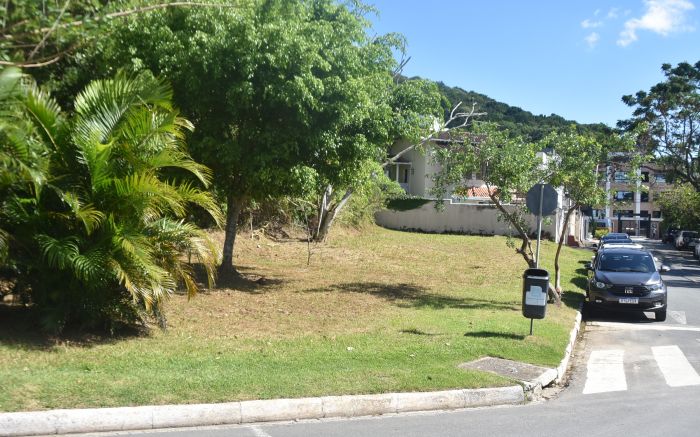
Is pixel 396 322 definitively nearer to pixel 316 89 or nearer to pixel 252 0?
pixel 316 89

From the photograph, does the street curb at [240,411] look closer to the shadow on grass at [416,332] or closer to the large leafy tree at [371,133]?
the shadow on grass at [416,332]

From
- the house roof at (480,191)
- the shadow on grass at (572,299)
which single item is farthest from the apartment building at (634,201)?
the house roof at (480,191)

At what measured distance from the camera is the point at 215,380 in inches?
291

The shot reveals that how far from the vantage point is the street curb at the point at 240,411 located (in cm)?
596

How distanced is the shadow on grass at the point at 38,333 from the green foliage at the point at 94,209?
7.5 inches

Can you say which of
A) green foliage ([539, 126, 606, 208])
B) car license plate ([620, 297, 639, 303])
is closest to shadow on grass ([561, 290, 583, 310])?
car license plate ([620, 297, 639, 303])

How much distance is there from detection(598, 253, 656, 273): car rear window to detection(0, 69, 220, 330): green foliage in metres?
11.2

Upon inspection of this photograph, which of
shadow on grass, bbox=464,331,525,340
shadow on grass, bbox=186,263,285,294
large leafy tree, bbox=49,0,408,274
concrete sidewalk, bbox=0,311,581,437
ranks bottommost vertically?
concrete sidewalk, bbox=0,311,581,437

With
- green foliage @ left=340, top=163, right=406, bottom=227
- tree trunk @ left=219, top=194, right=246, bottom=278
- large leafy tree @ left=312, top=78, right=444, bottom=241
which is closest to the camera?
large leafy tree @ left=312, top=78, right=444, bottom=241

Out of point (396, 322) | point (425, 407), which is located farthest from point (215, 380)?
point (396, 322)

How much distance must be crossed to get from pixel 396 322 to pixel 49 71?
740cm

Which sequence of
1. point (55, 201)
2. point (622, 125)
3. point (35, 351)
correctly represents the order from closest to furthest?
point (35, 351) → point (55, 201) → point (622, 125)

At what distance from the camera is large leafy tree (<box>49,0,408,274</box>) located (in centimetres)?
1220

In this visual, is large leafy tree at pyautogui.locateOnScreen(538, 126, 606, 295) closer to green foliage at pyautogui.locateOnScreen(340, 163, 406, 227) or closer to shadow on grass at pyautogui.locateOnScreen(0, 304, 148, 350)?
shadow on grass at pyautogui.locateOnScreen(0, 304, 148, 350)
